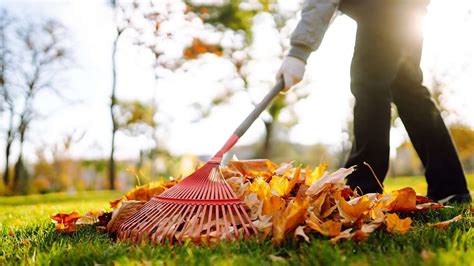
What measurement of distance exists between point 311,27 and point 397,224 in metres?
1.40

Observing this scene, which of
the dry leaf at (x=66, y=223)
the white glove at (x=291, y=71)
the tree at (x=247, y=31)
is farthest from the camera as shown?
the tree at (x=247, y=31)

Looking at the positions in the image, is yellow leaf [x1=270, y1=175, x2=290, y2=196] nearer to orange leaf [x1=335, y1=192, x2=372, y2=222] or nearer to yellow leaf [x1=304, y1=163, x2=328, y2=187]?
yellow leaf [x1=304, y1=163, x2=328, y2=187]

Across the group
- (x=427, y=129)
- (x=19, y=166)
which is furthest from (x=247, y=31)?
(x=427, y=129)

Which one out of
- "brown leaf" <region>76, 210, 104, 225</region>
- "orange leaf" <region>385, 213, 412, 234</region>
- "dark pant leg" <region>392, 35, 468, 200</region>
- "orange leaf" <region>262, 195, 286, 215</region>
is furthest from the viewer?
"dark pant leg" <region>392, 35, 468, 200</region>

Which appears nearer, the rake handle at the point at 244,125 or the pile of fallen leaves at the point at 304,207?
the pile of fallen leaves at the point at 304,207

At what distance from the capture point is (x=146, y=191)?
8.86 ft

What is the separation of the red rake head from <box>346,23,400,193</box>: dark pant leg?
1036mm

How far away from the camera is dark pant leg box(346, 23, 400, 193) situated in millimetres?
2855

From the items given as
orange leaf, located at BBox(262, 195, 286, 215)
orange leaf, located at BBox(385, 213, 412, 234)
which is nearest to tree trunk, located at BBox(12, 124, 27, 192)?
orange leaf, located at BBox(262, 195, 286, 215)

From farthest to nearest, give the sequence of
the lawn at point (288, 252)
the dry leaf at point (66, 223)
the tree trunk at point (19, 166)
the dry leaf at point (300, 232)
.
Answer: the tree trunk at point (19, 166)
the dry leaf at point (66, 223)
the dry leaf at point (300, 232)
the lawn at point (288, 252)

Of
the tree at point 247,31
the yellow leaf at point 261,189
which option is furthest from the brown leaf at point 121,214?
the tree at point 247,31

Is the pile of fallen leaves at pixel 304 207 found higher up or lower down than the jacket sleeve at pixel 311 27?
lower down

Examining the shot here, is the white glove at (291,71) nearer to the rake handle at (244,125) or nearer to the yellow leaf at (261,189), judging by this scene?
the rake handle at (244,125)

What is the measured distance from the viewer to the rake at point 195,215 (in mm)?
1892
